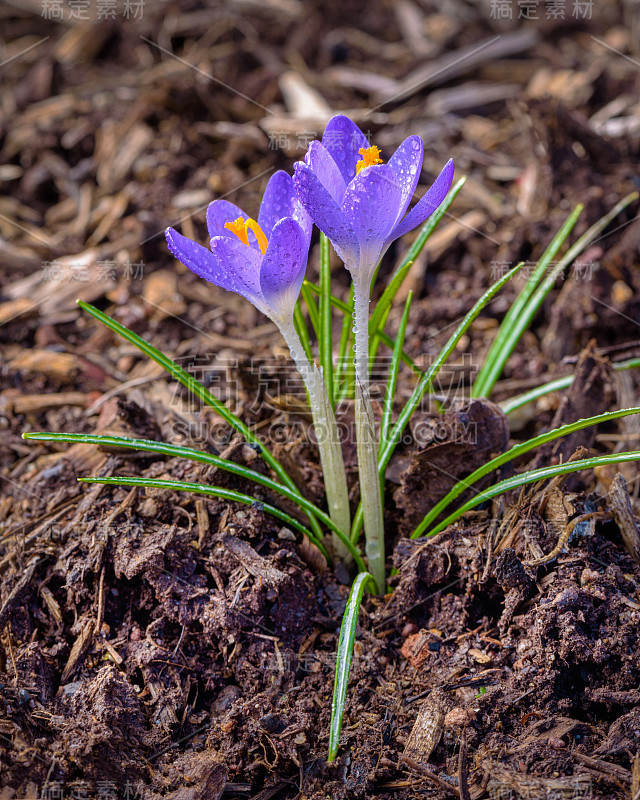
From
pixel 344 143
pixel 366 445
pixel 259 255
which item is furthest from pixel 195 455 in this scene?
pixel 344 143

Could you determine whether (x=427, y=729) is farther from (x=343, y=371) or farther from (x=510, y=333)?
(x=510, y=333)

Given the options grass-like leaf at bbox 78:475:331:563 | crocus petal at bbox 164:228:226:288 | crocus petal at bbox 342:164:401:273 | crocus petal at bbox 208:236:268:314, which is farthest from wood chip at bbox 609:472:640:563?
crocus petal at bbox 164:228:226:288

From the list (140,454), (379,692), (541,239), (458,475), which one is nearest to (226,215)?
(140,454)

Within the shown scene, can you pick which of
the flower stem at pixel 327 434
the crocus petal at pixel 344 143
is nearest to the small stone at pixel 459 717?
the flower stem at pixel 327 434

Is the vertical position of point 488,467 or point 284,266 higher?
point 284,266

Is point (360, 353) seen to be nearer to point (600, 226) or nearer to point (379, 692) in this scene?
point (379, 692)

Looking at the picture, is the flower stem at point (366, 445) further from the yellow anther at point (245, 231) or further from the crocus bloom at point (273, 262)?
the yellow anther at point (245, 231)
